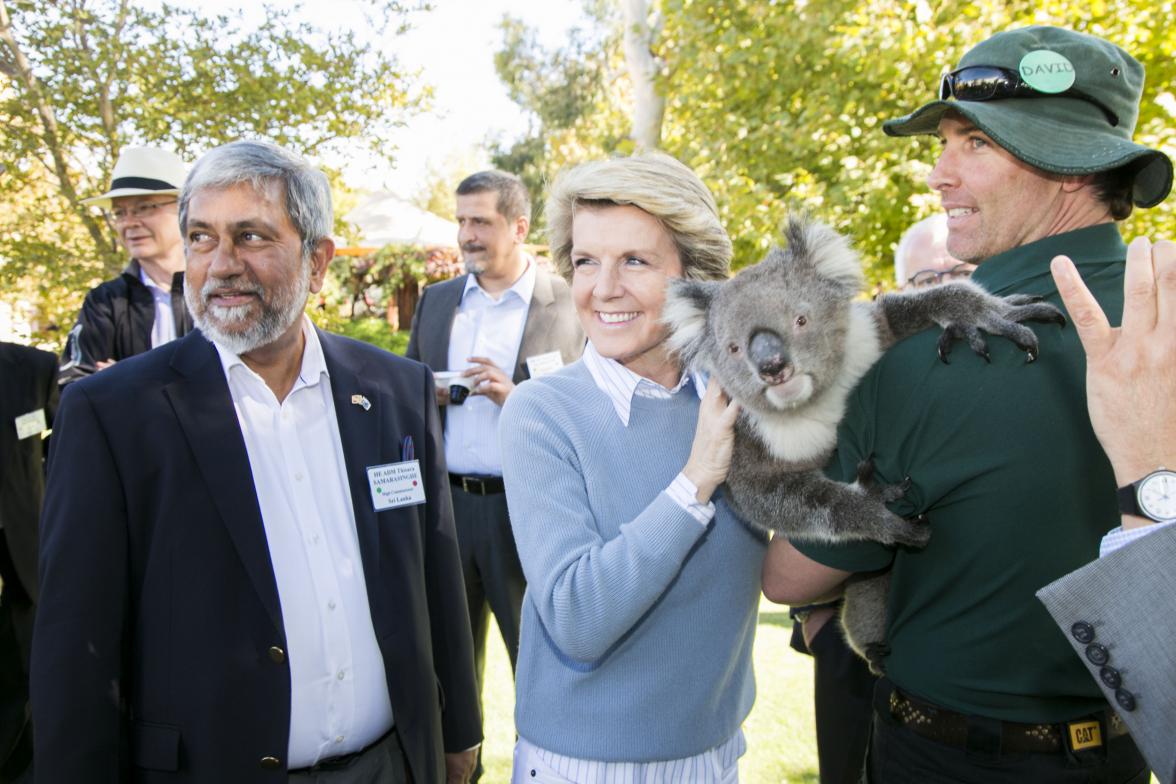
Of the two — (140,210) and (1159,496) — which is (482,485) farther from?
(1159,496)

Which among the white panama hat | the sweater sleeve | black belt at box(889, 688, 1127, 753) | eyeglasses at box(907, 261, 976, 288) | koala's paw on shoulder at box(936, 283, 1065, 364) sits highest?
the white panama hat

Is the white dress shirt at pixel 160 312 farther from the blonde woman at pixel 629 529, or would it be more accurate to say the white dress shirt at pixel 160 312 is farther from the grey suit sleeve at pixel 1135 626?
the grey suit sleeve at pixel 1135 626

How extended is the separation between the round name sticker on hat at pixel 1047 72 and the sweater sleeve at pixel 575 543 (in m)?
1.01

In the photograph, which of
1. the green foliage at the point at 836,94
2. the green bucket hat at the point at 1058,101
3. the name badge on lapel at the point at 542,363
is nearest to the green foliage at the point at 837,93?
the green foliage at the point at 836,94

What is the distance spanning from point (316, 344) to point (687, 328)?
3.34 ft

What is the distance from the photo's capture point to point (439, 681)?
7.41ft

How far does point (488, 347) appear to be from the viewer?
175 inches

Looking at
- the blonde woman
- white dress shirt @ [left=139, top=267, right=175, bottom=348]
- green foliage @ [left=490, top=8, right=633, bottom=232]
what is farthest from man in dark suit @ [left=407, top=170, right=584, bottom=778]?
green foliage @ [left=490, top=8, right=633, bottom=232]

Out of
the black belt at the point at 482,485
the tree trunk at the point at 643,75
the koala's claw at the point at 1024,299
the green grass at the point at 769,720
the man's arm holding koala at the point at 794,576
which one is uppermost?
the tree trunk at the point at 643,75

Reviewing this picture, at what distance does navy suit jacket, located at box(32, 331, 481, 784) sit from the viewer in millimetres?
1656

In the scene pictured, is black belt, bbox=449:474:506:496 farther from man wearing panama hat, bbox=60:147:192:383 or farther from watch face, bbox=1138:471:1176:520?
watch face, bbox=1138:471:1176:520

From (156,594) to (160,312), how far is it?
9.21 ft

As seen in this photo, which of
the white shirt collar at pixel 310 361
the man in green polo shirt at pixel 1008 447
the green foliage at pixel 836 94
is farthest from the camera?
the green foliage at pixel 836 94

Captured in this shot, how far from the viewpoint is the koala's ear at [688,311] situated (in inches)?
70.9
